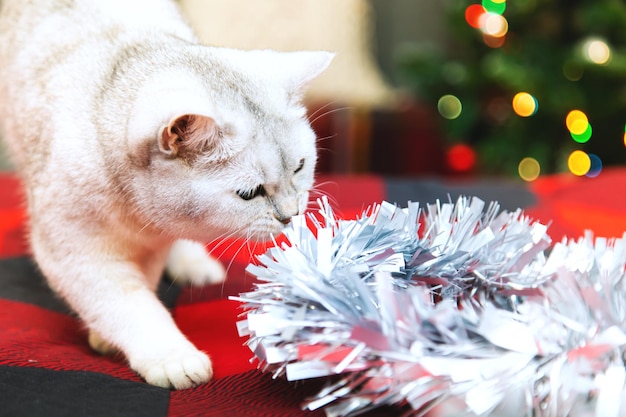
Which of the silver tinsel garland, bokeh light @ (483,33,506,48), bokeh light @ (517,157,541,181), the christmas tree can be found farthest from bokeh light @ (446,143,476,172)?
the silver tinsel garland

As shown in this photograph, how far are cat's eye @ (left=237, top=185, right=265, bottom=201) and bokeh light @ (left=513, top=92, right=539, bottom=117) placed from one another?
1.75 metres

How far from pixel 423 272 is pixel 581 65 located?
172 cm

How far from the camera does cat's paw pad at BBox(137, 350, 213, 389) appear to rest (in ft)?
2.53

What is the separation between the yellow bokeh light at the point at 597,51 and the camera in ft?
7.07

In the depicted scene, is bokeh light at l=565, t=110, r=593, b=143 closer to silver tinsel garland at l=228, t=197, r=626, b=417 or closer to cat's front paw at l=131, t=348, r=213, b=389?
silver tinsel garland at l=228, t=197, r=626, b=417

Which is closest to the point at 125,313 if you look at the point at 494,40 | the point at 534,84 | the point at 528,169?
the point at 534,84

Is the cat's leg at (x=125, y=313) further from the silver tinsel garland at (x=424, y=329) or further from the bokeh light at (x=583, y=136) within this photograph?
the bokeh light at (x=583, y=136)

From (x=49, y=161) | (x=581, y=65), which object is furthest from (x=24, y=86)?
(x=581, y=65)

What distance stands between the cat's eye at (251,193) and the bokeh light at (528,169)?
1795 millimetres

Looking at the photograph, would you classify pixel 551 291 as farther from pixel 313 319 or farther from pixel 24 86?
pixel 24 86

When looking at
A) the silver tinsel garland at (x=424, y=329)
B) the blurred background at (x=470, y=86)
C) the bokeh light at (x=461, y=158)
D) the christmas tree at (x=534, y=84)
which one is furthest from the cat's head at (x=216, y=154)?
the bokeh light at (x=461, y=158)

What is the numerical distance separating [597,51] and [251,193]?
1.71 m

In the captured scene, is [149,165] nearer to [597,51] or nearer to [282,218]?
[282,218]

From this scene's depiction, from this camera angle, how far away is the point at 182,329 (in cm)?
98
